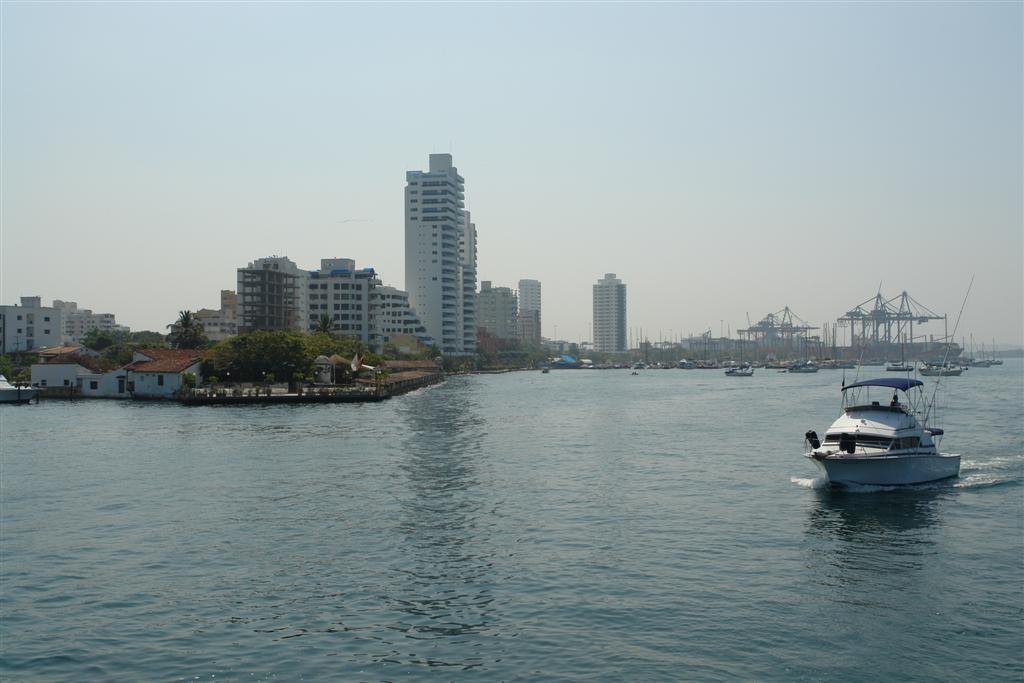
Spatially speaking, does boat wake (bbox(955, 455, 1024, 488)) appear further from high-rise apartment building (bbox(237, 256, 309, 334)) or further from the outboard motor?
high-rise apartment building (bbox(237, 256, 309, 334))

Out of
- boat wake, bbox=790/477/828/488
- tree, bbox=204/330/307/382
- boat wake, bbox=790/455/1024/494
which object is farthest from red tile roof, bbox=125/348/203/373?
boat wake, bbox=790/455/1024/494

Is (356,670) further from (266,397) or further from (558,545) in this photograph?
(266,397)

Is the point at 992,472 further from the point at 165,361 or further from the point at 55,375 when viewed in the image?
the point at 55,375

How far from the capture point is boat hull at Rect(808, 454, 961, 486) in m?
34.3

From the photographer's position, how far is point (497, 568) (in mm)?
23312

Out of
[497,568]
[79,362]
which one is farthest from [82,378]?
[497,568]

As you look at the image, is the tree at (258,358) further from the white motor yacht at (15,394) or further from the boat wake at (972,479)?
the boat wake at (972,479)

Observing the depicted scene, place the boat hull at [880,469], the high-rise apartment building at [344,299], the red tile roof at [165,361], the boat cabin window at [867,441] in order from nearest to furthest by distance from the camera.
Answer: the boat hull at [880,469]
the boat cabin window at [867,441]
the red tile roof at [165,361]
the high-rise apartment building at [344,299]

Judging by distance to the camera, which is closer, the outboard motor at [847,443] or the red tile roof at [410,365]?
the outboard motor at [847,443]

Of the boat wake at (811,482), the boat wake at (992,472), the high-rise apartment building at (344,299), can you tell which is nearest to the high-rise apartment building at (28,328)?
the high-rise apartment building at (344,299)

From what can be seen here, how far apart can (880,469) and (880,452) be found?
0.71m

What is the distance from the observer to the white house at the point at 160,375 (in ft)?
302

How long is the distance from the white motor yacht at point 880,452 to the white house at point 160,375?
74527 millimetres

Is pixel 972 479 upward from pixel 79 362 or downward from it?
downward
